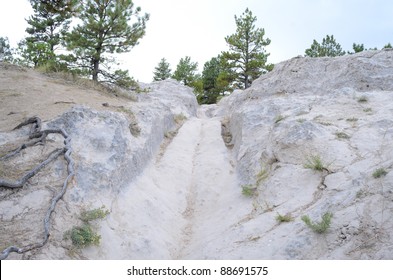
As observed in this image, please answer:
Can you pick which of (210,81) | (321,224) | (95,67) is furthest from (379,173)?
(210,81)

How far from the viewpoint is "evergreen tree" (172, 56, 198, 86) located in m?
37.8

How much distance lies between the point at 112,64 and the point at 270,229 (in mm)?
12377

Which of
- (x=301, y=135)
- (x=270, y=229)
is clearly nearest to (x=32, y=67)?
Answer: (x=301, y=135)

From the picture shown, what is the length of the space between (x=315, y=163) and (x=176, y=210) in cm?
419

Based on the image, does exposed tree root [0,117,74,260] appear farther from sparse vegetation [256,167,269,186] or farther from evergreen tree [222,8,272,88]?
evergreen tree [222,8,272,88]

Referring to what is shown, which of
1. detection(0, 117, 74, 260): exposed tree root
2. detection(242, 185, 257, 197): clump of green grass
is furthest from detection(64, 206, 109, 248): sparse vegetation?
detection(242, 185, 257, 197): clump of green grass

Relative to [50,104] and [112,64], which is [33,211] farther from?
[112,64]

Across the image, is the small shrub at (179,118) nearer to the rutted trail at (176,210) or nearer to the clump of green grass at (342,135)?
the rutted trail at (176,210)

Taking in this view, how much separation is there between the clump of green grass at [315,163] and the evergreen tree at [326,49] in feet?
69.4

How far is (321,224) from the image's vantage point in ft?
21.6

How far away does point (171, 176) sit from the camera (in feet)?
38.5

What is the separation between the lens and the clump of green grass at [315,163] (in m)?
8.64

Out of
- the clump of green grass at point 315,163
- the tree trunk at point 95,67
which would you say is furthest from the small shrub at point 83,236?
the tree trunk at point 95,67

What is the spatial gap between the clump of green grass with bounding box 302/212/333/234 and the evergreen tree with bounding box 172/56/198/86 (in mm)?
31427
